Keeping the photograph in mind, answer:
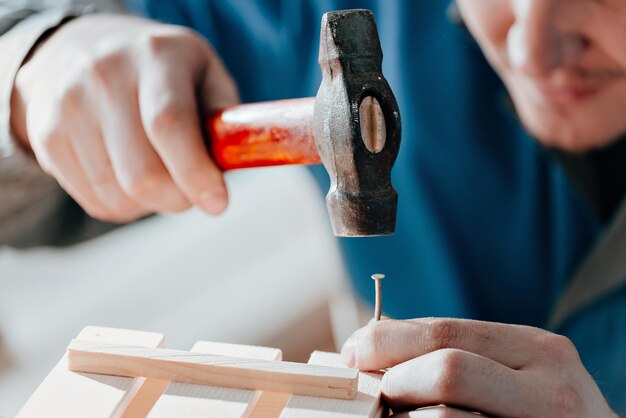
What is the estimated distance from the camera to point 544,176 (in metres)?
1.71

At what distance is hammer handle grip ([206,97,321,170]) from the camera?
1092 millimetres

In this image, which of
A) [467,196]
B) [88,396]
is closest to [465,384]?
[88,396]

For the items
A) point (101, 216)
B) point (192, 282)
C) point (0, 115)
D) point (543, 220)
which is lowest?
point (192, 282)

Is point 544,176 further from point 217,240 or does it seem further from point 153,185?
point 217,240

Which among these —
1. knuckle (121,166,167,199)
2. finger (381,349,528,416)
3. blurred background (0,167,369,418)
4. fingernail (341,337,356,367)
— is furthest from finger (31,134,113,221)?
blurred background (0,167,369,418)

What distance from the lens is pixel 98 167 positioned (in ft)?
4.38

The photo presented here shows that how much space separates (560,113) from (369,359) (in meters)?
0.87

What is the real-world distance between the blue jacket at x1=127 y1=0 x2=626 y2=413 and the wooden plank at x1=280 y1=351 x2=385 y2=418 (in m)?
0.87

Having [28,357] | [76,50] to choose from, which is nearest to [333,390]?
[76,50]

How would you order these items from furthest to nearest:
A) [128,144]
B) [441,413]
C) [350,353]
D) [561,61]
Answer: [561,61]
[128,144]
[350,353]
[441,413]

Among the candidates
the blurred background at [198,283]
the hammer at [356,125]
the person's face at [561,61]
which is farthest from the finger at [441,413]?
the blurred background at [198,283]

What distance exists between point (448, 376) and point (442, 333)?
0.07 m

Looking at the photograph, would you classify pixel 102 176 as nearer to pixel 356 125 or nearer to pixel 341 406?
pixel 356 125

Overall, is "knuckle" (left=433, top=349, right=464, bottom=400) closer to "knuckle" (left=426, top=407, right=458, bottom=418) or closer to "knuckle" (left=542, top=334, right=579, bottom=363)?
"knuckle" (left=426, top=407, right=458, bottom=418)
